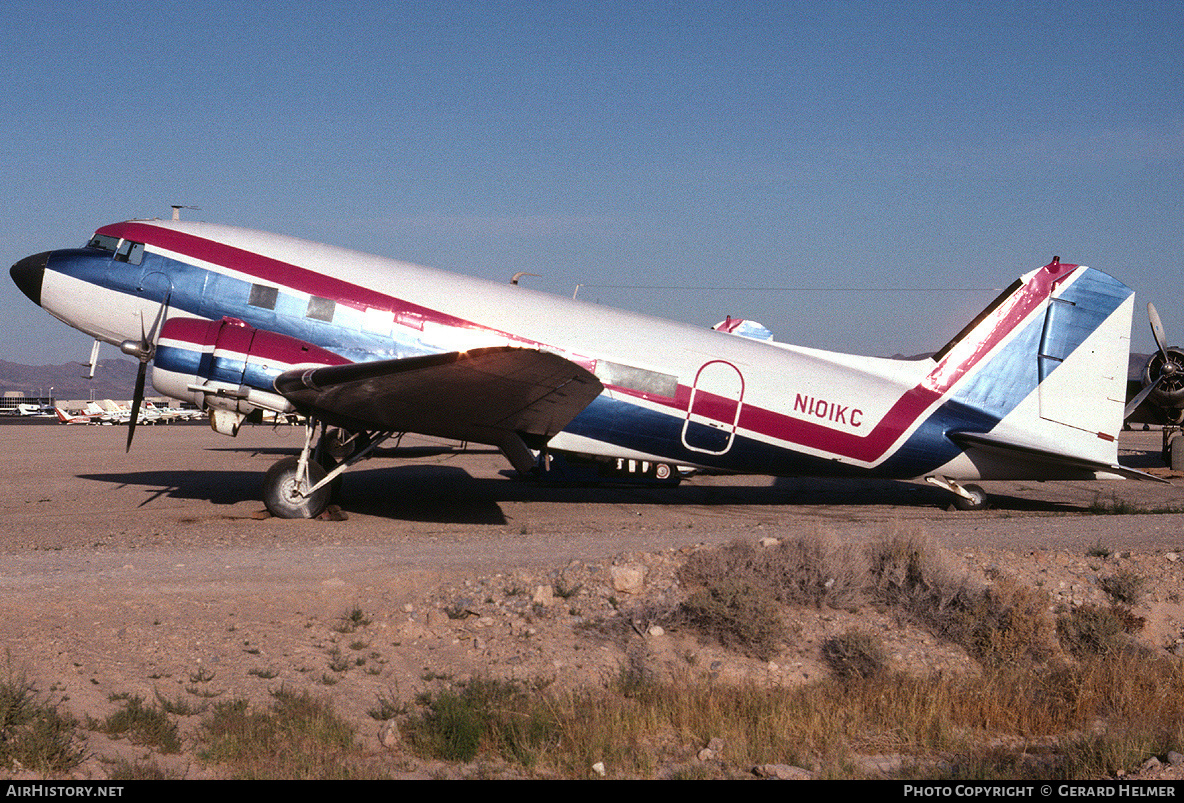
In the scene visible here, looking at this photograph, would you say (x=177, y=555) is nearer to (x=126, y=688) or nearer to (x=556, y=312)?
(x=126, y=688)

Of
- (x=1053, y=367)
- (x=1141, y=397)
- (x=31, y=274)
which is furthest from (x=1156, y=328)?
(x=31, y=274)

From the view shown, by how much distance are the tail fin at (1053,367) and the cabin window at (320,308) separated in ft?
44.0

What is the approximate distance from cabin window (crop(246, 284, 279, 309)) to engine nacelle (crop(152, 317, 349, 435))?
632mm

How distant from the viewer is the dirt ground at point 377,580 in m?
8.29

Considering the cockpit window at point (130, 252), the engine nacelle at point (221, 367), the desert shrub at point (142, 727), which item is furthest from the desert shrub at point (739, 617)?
the cockpit window at point (130, 252)

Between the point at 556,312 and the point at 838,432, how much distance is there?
22.1 ft

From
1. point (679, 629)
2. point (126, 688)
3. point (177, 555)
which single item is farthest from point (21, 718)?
→ point (679, 629)

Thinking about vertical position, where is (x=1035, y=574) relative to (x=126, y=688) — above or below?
above

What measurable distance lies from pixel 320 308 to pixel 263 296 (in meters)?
1.16

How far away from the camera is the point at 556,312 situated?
17594 millimetres

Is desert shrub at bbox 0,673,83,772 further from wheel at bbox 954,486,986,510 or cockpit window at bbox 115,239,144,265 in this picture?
wheel at bbox 954,486,986,510

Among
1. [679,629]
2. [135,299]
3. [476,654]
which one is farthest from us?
[135,299]

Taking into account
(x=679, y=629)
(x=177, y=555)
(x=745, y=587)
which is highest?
(x=745, y=587)
